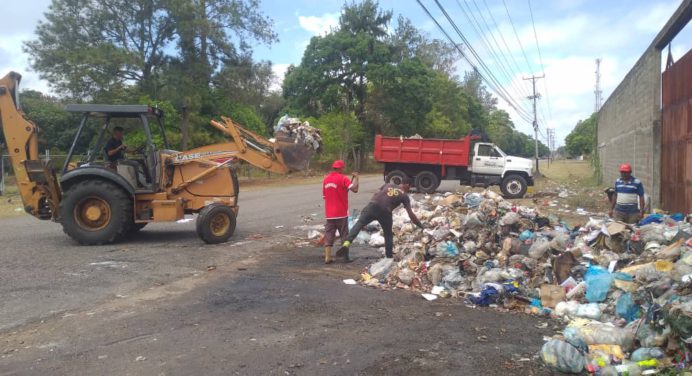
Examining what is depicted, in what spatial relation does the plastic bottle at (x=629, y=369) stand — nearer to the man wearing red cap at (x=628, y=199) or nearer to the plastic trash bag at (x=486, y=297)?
the plastic trash bag at (x=486, y=297)

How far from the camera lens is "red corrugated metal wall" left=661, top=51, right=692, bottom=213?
9211 millimetres

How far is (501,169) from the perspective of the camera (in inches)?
747

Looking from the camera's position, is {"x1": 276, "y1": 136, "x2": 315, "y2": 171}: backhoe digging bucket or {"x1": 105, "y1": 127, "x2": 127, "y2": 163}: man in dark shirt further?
{"x1": 276, "y1": 136, "x2": 315, "y2": 171}: backhoe digging bucket

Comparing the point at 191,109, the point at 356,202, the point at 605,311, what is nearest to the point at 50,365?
the point at 605,311

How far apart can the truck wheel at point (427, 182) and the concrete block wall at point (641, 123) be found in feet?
20.3

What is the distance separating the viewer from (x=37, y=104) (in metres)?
36.5

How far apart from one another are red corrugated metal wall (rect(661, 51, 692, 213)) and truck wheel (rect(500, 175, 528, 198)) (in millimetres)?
7547

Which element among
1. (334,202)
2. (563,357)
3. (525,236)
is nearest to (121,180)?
(334,202)

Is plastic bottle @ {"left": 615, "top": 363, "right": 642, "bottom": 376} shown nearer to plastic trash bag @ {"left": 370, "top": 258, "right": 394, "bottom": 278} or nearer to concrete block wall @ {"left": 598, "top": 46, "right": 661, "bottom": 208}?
plastic trash bag @ {"left": 370, "top": 258, "right": 394, "bottom": 278}

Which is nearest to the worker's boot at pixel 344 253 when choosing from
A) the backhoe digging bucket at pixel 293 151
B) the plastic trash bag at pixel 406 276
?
the plastic trash bag at pixel 406 276

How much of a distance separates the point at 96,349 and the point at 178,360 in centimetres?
80

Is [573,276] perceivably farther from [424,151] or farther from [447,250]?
[424,151]

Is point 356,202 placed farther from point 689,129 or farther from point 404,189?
point 689,129

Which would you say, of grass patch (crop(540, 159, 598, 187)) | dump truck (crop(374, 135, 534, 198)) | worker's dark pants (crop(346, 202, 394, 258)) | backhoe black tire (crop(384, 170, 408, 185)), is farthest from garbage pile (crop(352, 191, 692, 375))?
grass patch (crop(540, 159, 598, 187))
